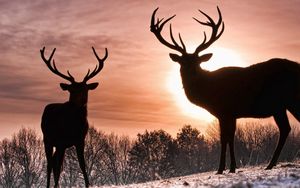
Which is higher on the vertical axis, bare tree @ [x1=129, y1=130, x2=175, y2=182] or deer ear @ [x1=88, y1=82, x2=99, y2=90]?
bare tree @ [x1=129, y1=130, x2=175, y2=182]

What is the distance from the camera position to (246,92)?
14.1 metres

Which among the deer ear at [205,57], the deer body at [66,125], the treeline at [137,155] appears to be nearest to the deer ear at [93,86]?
the deer body at [66,125]

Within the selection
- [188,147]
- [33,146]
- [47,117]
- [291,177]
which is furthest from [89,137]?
[291,177]

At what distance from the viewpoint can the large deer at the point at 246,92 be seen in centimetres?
1379

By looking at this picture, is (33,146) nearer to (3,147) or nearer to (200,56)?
(3,147)

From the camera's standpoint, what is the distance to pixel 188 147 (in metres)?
82.4

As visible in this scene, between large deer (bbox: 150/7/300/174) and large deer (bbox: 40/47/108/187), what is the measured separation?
359 centimetres

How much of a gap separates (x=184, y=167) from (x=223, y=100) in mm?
70812

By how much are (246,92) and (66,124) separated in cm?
576

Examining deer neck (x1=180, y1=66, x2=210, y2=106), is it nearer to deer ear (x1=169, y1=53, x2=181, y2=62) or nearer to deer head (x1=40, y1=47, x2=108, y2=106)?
deer ear (x1=169, y1=53, x2=181, y2=62)

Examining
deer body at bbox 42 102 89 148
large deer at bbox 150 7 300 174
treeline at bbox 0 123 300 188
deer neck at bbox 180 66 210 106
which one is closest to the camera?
large deer at bbox 150 7 300 174

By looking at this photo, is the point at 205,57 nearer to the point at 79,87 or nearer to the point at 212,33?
the point at 212,33

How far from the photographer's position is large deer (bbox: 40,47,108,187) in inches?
612

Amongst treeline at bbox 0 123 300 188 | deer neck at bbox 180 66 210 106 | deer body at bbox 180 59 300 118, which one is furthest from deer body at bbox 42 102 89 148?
treeline at bbox 0 123 300 188
